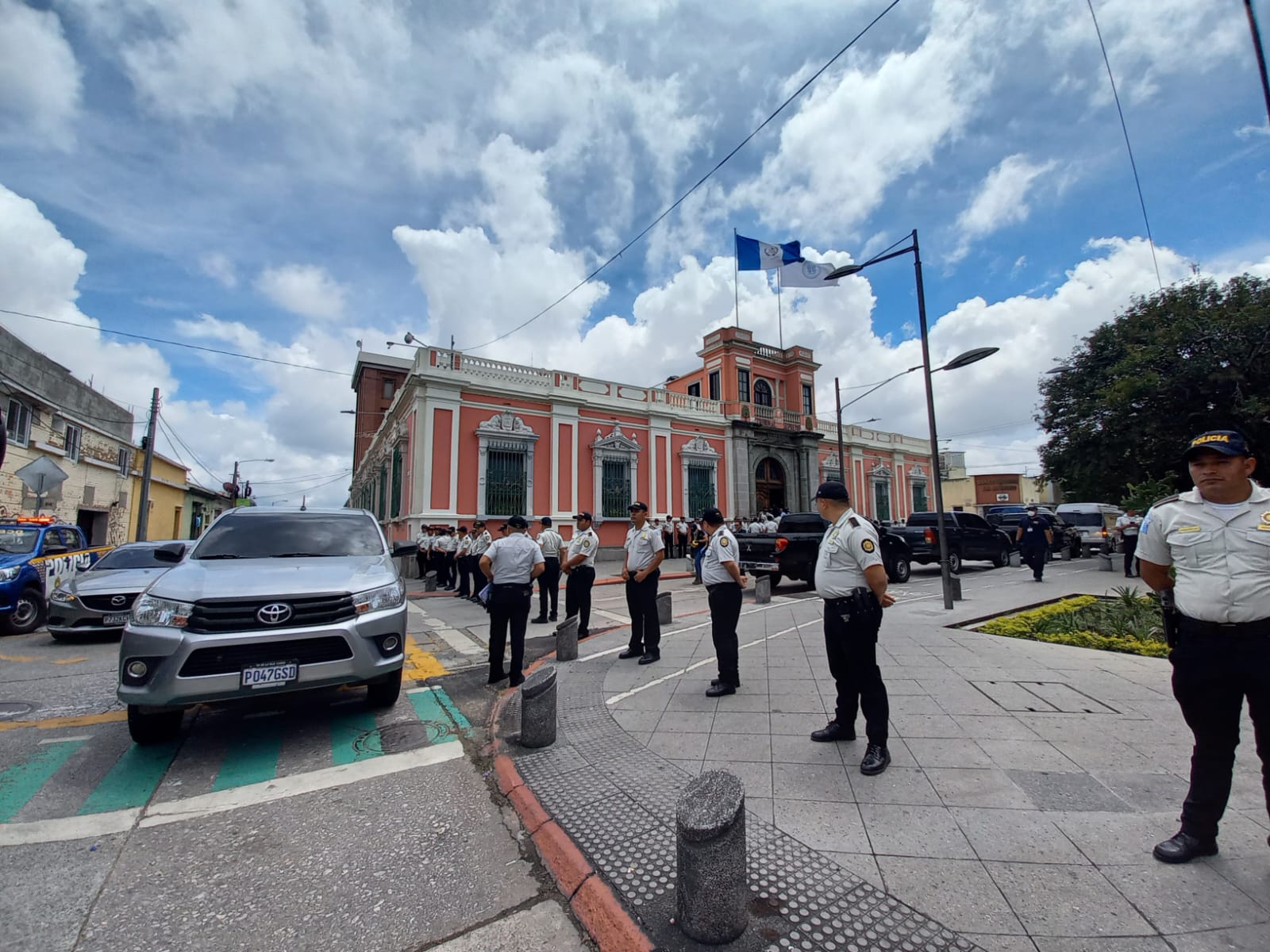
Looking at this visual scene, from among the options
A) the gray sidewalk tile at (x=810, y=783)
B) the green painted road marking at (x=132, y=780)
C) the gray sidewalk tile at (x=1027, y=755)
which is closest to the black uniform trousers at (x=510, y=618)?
the green painted road marking at (x=132, y=780)

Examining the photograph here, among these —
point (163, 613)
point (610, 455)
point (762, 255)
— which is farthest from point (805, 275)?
point (163, 613)

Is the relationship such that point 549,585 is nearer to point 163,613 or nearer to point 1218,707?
point 163,613

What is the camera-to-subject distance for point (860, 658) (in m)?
3.56

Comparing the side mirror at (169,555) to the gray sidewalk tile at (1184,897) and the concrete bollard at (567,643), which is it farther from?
the gray sidewalk tile at (1184,897)

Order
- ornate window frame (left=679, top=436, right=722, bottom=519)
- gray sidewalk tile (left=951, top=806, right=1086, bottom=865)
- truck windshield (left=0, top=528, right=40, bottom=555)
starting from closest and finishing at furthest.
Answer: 1. gray sidewalk tile (left=951, top=806, right=1086, bottom=865)
2. truck windshield (left=0, top=528, right=40, bottom=555)
3. ornate window frame (left=679, top=436, right=722, bottom=519)

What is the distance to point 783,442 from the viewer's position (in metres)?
26.8

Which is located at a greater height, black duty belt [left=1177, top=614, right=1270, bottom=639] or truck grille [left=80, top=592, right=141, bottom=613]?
black duty belt [left=1177, top=614, right=1270, bottom=639]

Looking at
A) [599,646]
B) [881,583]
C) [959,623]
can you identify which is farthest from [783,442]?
[881,583]

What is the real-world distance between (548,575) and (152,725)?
20.2 ft

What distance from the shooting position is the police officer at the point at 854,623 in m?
3.49

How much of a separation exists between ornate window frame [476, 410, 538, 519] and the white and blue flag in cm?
978

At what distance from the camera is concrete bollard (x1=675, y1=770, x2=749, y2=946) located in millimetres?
2113

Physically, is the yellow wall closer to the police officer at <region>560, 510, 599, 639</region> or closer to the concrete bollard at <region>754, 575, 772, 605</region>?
the police officer at <region>560, 510, 599, 639</region>

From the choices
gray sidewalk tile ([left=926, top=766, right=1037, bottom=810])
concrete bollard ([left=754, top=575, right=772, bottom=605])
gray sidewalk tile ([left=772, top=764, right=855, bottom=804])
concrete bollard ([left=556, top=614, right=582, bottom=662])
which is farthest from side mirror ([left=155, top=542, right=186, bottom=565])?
concrete bollard ([left=754, top=575, right=772, bottom=605])
